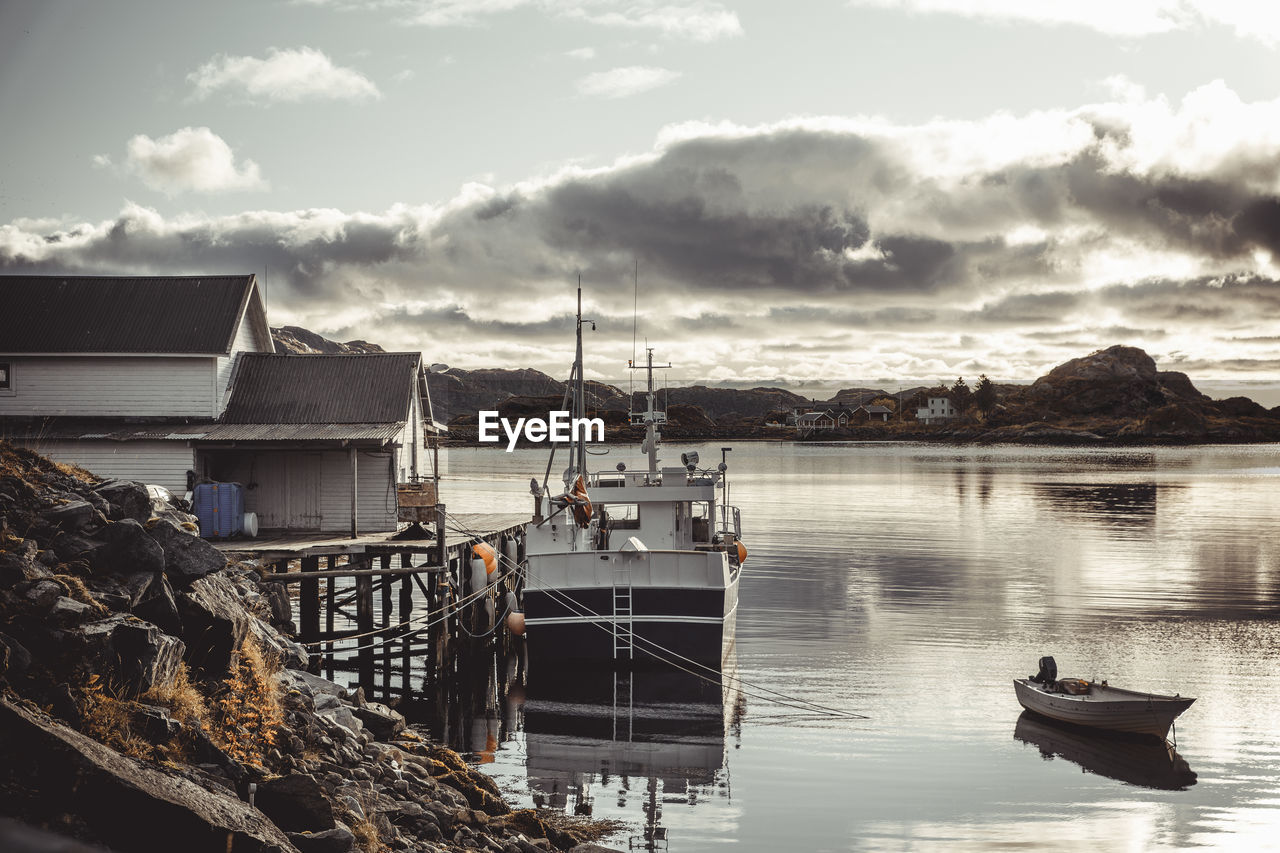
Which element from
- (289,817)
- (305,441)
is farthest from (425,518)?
(289,817)

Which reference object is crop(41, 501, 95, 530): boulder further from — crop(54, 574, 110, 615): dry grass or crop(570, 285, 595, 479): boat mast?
crop(570, 285, 595, 479): boat mast

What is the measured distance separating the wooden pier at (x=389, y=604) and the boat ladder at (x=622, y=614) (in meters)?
3.61

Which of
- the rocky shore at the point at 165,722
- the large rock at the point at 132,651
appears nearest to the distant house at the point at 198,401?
the rocky shore at the point at 165,722

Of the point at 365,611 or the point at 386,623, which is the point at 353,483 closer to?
the point at 365,611

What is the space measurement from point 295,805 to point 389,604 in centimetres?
1838

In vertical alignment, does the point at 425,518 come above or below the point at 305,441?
below

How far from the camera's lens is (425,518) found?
29.8 m

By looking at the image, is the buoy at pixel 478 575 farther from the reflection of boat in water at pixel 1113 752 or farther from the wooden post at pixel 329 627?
the reflection of boat in water at pixel 1113 752

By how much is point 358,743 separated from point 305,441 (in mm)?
15676

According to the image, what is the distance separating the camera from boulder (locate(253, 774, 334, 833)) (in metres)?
10.2

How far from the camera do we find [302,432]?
94.3 ft

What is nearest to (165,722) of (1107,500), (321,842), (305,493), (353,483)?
(321,842)

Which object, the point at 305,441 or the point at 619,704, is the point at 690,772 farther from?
the point at 305,441

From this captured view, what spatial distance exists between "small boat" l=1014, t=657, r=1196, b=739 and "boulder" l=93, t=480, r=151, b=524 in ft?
55.7
